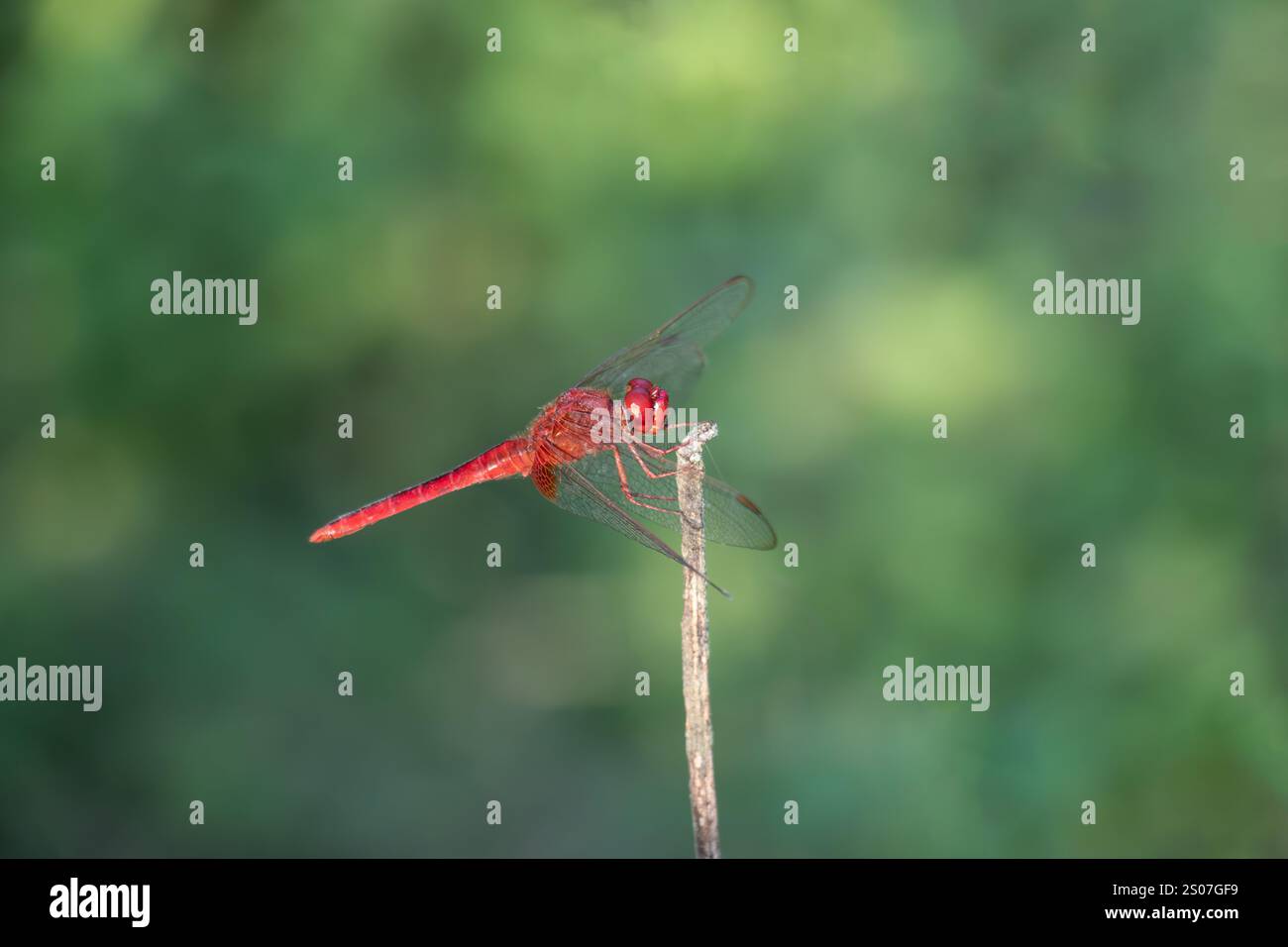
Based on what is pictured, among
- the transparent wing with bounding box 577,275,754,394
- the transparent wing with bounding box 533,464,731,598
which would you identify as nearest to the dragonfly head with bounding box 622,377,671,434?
the transparent wing with bounding box 533,464,731,598

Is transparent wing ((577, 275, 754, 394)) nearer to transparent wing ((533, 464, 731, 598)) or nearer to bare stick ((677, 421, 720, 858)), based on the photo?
transparent wing ((533, 464, 731, 598))

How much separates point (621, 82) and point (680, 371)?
1638mm

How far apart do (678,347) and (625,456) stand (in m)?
0.67

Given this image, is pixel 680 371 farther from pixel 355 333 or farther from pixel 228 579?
pixel 228 579

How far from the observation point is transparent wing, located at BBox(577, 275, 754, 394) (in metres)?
4.26

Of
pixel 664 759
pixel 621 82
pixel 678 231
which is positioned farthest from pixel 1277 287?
pixel 664 759

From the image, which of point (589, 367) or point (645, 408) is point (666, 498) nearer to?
point (645, 408)

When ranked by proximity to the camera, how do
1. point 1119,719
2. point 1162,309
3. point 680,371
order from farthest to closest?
point 1162,309, point 1119,719, point 680,371

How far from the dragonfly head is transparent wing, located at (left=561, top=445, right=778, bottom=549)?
10 cm

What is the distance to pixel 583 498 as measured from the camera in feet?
12.8

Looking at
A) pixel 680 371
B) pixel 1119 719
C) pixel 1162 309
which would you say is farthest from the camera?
pixel 1162 309

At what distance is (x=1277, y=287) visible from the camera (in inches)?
195

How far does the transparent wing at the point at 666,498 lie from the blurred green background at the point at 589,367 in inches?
43.1

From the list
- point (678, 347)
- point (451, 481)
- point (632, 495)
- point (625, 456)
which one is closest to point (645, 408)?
point (625, 456)
